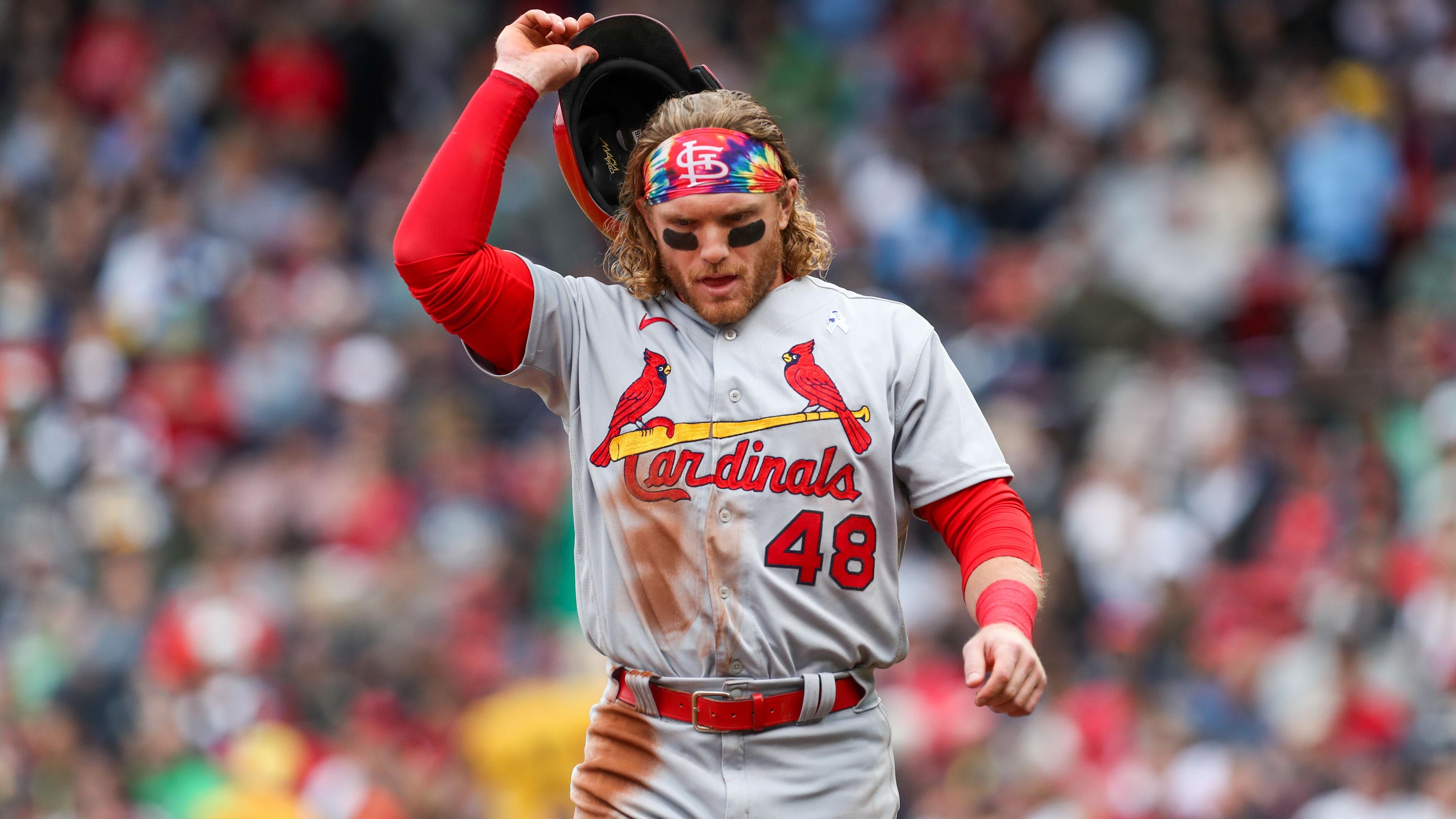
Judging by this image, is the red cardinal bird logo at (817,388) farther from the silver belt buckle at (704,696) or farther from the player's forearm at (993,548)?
the silver belt buckle at (704,696)

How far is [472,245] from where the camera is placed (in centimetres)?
333

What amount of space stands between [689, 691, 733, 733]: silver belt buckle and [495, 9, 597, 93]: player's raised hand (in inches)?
47.9

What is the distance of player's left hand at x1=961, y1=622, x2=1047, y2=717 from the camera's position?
291 cm

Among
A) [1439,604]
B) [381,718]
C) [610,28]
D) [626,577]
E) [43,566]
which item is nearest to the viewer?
[626,577]

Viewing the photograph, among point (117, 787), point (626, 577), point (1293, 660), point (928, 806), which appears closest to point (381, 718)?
point (117, 787)

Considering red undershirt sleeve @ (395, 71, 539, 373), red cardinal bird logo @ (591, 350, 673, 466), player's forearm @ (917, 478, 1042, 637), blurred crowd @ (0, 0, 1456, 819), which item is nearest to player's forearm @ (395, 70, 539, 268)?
red undershirt sleeve @ (395, 71, 539, 373)

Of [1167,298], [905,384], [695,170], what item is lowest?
[905,384]

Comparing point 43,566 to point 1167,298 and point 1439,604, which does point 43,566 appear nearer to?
point 1167,298

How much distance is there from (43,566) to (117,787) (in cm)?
192

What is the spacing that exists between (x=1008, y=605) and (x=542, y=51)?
1.42 m

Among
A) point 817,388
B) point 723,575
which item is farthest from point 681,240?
point 723,575

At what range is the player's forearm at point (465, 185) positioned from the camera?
10.8ft

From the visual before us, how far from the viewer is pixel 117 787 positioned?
8.70 m

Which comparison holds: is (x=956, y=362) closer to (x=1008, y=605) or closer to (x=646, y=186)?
(x=646, y=186)
